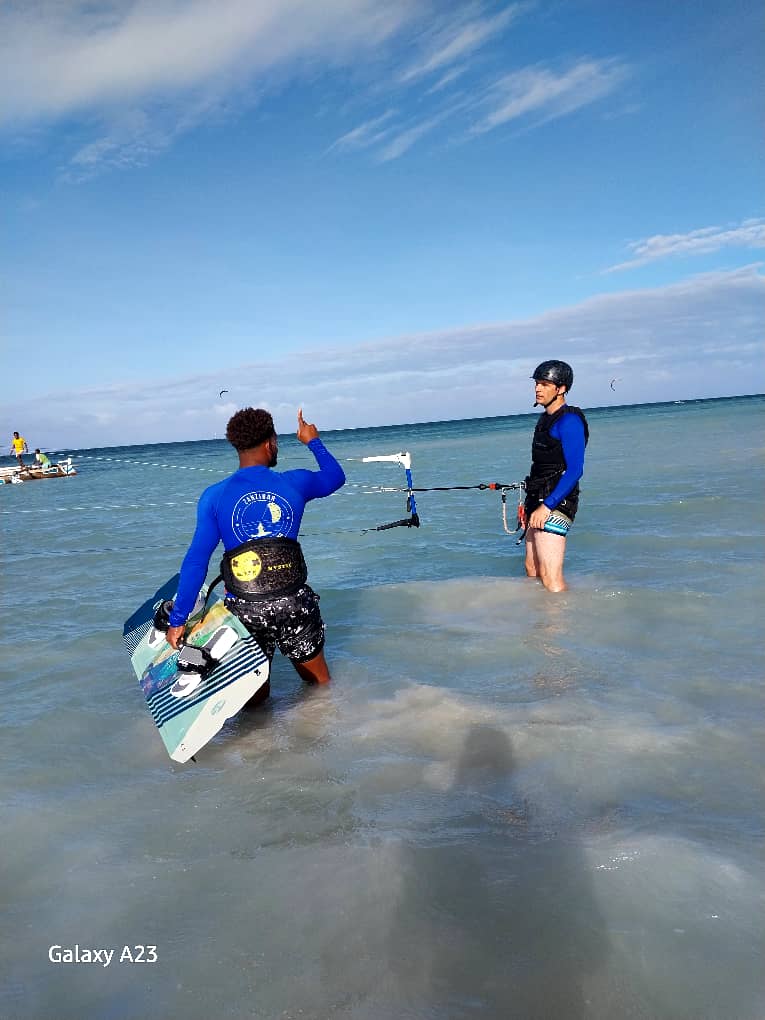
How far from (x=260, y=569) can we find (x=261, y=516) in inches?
15.5

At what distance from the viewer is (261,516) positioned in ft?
15.6

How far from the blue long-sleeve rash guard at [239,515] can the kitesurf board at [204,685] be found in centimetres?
33

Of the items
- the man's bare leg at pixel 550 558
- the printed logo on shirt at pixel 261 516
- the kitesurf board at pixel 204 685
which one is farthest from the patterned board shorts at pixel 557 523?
the kitesurf board at pixel 204 685

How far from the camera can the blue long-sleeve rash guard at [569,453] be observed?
7195 mm

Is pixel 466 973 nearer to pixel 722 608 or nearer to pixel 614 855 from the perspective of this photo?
pixel 614 855

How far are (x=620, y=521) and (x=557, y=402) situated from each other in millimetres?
5676

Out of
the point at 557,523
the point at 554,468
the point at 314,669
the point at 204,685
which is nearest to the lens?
the point at 204,685

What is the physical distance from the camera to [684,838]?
330cm

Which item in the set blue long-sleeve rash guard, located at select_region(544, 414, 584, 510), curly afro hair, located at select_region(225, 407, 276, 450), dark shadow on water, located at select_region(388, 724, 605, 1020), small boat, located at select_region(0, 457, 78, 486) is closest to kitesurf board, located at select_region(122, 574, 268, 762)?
curly afro hair, located at select_region(225, 407, 276, 450)

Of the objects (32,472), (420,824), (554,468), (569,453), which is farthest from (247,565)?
(32,472)

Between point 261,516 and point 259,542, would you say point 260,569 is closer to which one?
point 259,542

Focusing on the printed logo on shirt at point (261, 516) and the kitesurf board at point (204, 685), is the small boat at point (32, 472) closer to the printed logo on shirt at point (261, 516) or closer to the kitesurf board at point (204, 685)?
the kitesurf board at point (204, 685)

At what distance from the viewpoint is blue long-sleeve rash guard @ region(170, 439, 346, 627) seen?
4.60 meters

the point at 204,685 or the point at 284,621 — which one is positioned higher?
the point at 284,621
